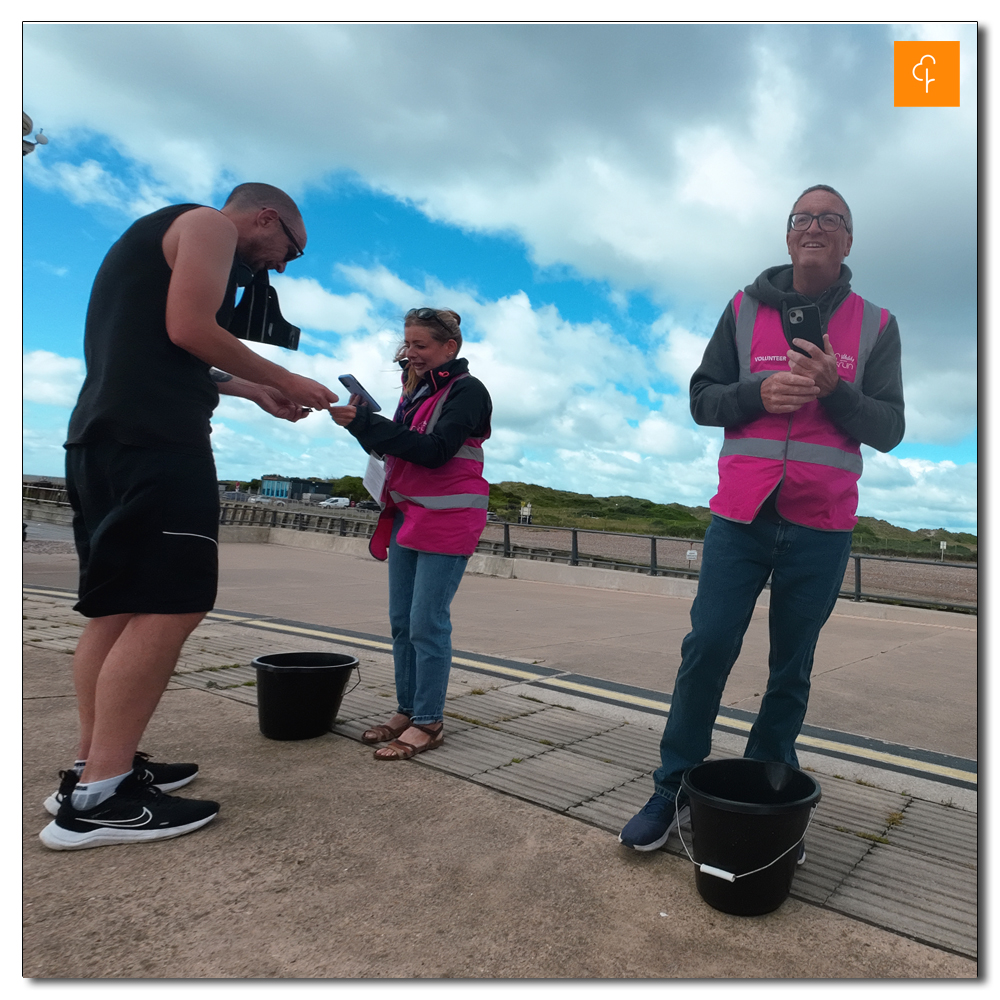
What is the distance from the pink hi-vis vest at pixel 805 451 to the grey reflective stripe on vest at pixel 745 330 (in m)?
0.04

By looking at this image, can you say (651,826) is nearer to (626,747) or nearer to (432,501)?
(626,747)

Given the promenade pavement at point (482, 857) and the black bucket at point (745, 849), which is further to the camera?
the black bucket at point (745, 849)

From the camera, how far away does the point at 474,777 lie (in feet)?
8.61

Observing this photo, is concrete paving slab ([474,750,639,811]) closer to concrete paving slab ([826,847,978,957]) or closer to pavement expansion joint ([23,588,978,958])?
pavement expansion joint ([23,588,978,958])

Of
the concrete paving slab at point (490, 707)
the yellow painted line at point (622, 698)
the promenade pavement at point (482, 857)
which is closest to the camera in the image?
the promenade pavement at point (482, 857)

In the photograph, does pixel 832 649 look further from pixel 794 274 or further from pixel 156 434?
pixel 156 434

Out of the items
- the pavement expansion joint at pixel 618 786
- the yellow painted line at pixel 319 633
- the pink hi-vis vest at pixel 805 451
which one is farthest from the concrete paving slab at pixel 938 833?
the yellow painted line at pixel 319 633

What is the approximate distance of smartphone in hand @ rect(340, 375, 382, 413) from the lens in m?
2.79

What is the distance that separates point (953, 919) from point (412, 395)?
8.51 ft

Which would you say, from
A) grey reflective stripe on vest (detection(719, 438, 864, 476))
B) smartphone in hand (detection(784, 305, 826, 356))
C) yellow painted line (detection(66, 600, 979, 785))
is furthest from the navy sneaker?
smartphone in hand (detection(784, 305, 826, 356))

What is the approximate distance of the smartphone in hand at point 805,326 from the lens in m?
2.03

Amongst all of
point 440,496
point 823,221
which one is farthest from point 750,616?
point 440,496

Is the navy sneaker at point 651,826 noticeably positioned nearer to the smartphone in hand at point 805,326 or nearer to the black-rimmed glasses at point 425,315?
the smartphone in hand at point 805,326

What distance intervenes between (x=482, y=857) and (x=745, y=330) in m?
1.78
